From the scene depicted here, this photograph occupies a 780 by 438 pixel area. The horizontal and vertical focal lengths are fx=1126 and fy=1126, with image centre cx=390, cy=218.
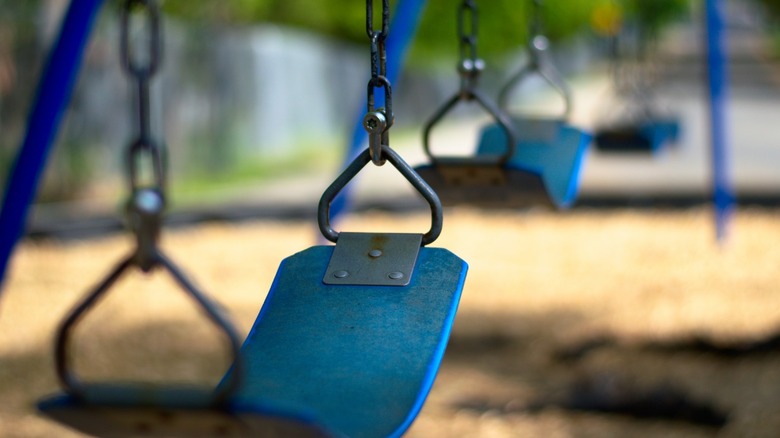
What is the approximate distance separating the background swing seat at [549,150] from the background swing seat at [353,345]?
1.95ft

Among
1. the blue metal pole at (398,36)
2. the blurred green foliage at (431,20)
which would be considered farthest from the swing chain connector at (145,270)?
the blurred green foliage at (431,20)

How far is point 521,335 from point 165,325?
1094 mm

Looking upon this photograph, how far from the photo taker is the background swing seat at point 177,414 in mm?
902

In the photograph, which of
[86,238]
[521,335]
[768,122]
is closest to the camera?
[521,335]

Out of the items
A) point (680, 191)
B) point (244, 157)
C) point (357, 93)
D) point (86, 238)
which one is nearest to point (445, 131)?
point (357, 93)

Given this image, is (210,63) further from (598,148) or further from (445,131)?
(598,148)

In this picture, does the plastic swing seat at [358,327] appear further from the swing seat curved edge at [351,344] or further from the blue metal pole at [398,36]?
the blue metal pole at [398,36]

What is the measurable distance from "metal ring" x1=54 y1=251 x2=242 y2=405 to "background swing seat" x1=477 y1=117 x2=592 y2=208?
100 cm

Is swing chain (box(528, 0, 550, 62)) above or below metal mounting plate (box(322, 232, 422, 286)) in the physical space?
above

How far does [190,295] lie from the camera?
2.95 feet

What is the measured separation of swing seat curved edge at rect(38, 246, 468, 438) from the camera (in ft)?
3.87

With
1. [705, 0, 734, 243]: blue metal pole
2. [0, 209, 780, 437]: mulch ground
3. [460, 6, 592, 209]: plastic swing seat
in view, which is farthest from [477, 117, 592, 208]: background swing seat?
[705, 0, 734, 243]: blue metal pole

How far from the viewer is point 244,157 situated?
28.7 feet

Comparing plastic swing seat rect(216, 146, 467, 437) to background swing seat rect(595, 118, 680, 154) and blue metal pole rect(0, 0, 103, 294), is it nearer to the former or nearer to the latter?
blue metal pole rect(0, 0, 103, 294)
